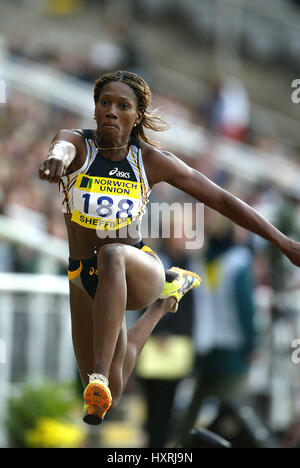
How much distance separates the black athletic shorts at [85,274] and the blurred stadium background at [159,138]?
2913 millimetres

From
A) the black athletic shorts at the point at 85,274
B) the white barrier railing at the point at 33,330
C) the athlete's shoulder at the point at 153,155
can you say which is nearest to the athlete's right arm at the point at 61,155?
the athlete's shoulder at the point at 153,155

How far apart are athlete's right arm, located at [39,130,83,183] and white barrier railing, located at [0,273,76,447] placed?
404 centimetres

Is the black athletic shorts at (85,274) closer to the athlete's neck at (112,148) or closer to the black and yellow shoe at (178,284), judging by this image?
the black and yellow shoe at (178,284)

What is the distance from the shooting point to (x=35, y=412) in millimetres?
8180

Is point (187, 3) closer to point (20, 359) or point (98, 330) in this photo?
point (20, 359)

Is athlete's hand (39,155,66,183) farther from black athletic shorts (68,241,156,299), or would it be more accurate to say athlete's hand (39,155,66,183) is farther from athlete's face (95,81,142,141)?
black athletic shorts (68,241,156,299)

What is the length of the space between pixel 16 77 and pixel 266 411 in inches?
218

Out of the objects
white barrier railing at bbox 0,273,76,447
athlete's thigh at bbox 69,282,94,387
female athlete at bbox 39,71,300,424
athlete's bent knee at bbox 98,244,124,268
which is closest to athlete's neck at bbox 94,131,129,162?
female athlete at bbox 39,71,300,424

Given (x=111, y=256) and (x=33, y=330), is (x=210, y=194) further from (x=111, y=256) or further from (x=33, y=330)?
(x=33, y=330)

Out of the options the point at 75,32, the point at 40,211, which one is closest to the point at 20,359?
the point at 40,211

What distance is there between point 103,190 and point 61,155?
0.48 metres

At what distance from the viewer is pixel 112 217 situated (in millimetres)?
4617

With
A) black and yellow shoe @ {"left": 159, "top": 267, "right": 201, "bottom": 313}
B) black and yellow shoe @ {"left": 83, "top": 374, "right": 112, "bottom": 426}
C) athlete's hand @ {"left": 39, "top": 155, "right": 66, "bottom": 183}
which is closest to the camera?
athlete's hand @ {"left": 39, "top": 155, "right": 66, "bottom": 183}

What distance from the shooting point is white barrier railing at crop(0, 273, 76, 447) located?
833 centimetres
